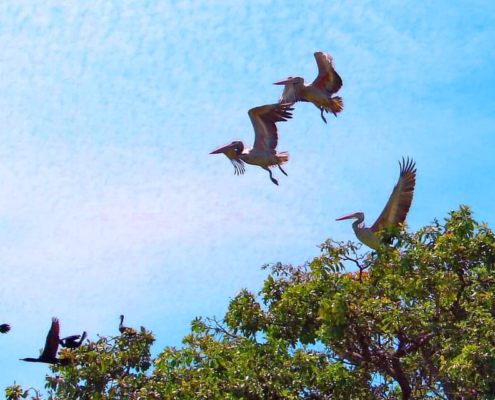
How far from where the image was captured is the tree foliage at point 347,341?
1202 cm

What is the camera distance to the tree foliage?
39.4ft

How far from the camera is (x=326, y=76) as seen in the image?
1720cm

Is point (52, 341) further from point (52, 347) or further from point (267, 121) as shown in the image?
point (267, 121)

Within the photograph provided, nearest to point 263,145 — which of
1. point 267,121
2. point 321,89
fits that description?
point 267,121

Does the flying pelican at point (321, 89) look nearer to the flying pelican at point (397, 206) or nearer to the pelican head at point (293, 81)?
the pelican head at point (293, 81)

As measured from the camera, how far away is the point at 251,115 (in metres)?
15.5

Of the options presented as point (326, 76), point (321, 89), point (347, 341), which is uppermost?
point (326, 76)

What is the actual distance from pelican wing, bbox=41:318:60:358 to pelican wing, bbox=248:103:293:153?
470 centimetres

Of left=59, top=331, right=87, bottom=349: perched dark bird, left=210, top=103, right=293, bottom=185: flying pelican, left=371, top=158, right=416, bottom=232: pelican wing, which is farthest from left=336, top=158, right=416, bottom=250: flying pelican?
left=59, top=331, right=87, bottom=349: perched dark bird

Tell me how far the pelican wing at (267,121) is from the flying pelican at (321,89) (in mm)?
A: 1489

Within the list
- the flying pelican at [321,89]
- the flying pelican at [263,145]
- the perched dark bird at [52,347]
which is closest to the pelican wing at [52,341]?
the perched dark bird at [52,347]

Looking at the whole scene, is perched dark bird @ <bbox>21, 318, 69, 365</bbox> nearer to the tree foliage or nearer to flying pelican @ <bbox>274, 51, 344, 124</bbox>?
the tree foliage

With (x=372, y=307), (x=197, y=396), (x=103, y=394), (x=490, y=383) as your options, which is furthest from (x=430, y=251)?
(x=103, y=394)

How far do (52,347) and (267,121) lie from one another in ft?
A: 17.1
